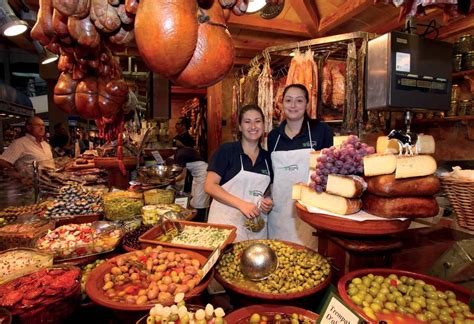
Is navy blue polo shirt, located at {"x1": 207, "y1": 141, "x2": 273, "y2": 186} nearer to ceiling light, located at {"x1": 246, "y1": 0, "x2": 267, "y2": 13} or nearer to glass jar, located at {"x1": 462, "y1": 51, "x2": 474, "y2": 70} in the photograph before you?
ceiling light, located at {"x1": 246, "y1": 0, "x2": 267, "y2": 13}

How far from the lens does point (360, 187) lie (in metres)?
1.38

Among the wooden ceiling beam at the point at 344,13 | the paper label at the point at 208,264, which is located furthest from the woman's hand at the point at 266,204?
the wooden ceiling beam at the point at 344,13

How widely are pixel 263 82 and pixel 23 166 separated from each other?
4.06m

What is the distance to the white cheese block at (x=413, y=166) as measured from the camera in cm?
130

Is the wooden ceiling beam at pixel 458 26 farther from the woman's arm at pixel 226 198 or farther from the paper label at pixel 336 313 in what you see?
the paper label at pixel 336 313

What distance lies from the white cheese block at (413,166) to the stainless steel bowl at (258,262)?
0.86 m

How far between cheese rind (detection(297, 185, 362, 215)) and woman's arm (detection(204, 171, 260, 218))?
95 cm

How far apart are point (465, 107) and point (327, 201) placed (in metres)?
3.93

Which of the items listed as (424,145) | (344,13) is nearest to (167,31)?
(424,145)

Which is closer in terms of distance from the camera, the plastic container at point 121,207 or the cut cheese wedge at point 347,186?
the cut cheese wedge at point 347,186

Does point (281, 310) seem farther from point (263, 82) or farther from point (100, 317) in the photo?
point (263, 82)

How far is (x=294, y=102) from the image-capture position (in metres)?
2.71

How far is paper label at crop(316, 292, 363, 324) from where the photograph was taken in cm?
98

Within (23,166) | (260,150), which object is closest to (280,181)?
(260,150)
